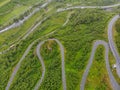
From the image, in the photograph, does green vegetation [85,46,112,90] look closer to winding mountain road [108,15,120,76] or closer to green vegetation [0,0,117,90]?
green vegetation [0,0,117,90]

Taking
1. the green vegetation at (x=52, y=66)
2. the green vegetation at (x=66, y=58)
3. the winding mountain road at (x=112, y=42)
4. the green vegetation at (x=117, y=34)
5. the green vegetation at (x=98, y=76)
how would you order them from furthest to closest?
the green vegetation at (x=117, y=34), the winding mountain road at (x=112, y=42), the green vegetation at (x=66, y=58), the green vegetation at (x=52, y=66), the green vegetation at (x=98, y=76)

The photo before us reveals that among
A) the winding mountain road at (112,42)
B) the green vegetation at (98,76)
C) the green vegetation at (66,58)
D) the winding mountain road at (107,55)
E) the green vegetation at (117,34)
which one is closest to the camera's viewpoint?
the green vegetation at (98,76)

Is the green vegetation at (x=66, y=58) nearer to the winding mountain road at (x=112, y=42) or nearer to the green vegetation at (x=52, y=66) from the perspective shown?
the green vegetation at (x=52, y=66)

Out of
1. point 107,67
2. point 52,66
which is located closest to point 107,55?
point 107,67

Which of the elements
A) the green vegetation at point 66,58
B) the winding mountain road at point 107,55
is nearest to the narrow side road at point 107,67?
the winding mountain road at point 107,55

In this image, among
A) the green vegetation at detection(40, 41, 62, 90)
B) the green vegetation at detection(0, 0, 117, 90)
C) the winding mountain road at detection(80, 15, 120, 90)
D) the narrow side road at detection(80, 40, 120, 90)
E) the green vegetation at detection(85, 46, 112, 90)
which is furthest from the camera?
the green vegetation at detection(0, 0, 117, 90)

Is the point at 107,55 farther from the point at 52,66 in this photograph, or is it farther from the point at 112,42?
the point at 52,66

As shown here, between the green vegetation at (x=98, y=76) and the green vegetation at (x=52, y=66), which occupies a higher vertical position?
the green vegetation at (x=52, y=66)

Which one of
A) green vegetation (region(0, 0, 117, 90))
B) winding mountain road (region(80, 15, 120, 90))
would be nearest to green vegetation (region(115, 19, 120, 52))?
winding mountain road (region(80, 15, 120, 90))
